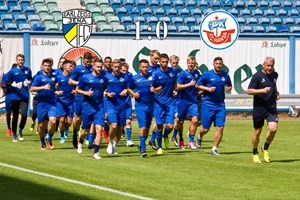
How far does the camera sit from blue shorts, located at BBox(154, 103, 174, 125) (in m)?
21.6

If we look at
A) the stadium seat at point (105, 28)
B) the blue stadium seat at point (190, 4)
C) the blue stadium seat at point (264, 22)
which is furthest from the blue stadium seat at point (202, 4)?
the stadium seat at point (105, 28)

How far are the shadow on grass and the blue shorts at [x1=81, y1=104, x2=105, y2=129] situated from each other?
15.2 ft

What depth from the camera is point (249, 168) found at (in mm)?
17891

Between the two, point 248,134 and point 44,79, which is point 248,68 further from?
point 44,79

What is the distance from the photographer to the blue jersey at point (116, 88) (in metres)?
20.9

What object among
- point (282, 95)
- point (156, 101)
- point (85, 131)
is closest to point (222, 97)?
point (156, 101)

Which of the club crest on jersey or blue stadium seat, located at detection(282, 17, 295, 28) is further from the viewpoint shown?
blue stadium seat, located at detection(282, 17, 295, 28)

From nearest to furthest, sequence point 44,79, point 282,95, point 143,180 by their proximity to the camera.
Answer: point 143,180
point 44,79
point 282,95

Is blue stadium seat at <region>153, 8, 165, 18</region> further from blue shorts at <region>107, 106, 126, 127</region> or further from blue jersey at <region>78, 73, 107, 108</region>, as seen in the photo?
blue jersey at <region>78, 73, 107, 108</region>

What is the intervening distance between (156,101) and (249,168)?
14.1 ft

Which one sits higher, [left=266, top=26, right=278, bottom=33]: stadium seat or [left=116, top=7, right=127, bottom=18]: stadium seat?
[left=116, top=7, right=127, bottom=18]: stadium seat

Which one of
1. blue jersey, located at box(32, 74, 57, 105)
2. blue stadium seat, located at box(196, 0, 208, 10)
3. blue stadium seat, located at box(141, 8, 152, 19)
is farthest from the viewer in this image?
blue stadium seat, located at box(196, 0, 208, 10)

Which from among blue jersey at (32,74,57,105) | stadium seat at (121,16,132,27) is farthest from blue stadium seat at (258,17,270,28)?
blue jersey at (32,74,57,105)

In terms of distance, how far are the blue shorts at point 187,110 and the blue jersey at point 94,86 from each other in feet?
10.6
